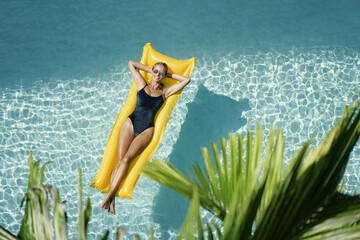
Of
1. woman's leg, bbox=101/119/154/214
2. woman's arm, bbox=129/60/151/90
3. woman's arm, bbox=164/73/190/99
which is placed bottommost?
woman's leg, bbox=101/119/154/214

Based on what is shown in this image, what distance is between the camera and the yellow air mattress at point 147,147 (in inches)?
130

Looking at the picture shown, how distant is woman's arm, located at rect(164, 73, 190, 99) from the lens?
3.61m

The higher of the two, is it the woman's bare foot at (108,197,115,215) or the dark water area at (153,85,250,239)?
the dark water area at (153,85,250,239)

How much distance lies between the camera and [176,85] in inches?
143

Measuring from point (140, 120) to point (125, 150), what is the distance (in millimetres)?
346

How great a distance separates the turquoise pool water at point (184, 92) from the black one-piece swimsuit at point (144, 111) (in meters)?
0.44

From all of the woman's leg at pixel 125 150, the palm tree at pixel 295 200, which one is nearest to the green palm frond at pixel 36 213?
the palm tree at pixel 295 200

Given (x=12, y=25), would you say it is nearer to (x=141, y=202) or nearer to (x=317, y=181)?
(x=141, y=202)

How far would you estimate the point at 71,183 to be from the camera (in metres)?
3.73

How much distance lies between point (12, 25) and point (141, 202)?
116 inches

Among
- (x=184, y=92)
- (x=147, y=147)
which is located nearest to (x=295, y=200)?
(x=147, y=147)

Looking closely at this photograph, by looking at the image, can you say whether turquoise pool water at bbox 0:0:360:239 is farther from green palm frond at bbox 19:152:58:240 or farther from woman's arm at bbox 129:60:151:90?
green palm frond at bbox 19:152:58:240

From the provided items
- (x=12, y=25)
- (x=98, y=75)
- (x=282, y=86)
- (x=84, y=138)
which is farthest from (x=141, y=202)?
(x=12, y=25)

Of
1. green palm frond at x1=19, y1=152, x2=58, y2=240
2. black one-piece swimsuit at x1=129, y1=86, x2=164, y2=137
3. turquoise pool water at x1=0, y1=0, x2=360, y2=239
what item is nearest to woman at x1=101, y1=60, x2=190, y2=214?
black one-piece swimsuit at x1=129, y1=86, x2=164, y2=137
